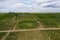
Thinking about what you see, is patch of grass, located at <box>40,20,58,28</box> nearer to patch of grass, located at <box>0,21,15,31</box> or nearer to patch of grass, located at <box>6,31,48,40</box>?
patch of grass, located at <box>6,31,48,40</box>

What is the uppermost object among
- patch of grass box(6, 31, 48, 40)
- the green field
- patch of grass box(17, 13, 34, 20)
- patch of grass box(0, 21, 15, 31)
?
patch of grass box(6, 31, 48, 40)

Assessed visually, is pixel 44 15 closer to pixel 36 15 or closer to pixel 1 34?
pixel 36 15

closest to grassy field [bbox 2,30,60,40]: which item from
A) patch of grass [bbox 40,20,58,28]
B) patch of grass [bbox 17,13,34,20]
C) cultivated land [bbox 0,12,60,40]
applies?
cultivated land [bbox 0,12,60,40]

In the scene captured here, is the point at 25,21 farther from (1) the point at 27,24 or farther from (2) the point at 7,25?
(2) the point at 7,25

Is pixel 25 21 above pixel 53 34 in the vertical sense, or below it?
below

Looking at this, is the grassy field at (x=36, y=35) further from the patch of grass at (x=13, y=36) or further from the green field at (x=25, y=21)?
the green field at (x=25, y=21)

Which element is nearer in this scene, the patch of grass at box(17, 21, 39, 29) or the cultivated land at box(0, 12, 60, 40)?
the cultivated land at box(0, 12, 60, 40)

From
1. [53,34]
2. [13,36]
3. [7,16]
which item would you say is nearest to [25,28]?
[13,36]

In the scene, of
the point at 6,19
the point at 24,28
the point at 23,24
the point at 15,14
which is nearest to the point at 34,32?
the point at 24,28
